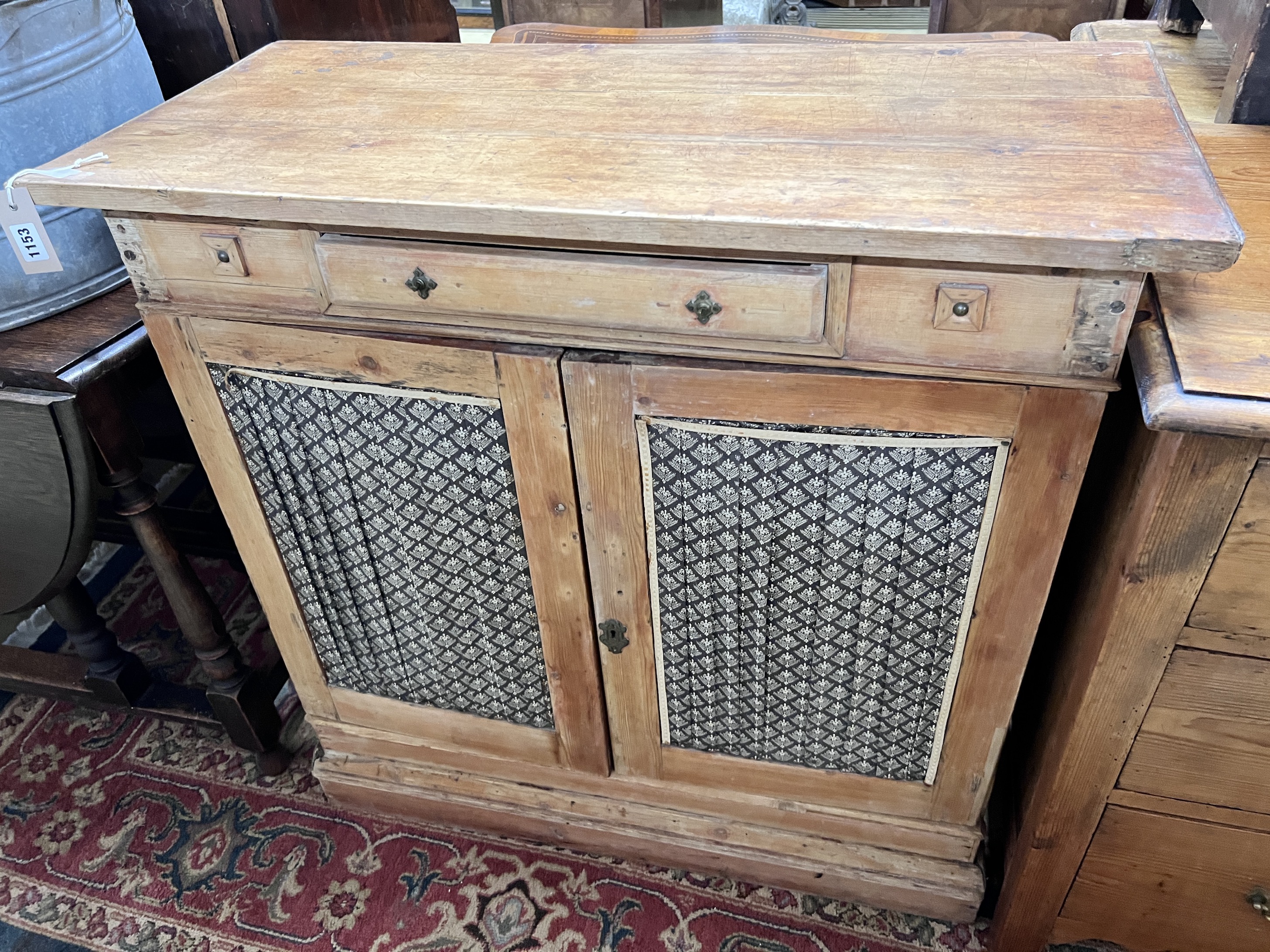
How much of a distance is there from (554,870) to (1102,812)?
77 centimetres

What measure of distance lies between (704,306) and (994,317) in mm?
248

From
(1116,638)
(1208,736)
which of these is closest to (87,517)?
(1116,638)

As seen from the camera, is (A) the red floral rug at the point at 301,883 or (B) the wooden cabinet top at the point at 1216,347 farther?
(A) the red floral rug at the point at 301,883

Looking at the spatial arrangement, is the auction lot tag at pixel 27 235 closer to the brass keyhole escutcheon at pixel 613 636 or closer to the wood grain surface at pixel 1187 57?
the brass keyhole escutcheon at pixel 613 636

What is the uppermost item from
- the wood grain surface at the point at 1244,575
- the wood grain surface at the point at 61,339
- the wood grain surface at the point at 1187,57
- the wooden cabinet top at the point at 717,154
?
the wooden cabinet top at the point at 717,154

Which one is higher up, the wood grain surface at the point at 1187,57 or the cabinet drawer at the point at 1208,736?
the wood grain surface at the point at 1187,57

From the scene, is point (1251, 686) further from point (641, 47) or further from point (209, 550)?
point (209, 550)

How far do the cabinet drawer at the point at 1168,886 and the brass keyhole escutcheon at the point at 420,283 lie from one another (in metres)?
0.92

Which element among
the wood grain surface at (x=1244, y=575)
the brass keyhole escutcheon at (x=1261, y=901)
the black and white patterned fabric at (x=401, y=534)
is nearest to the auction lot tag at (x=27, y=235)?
the black and white patterned fabric at (x=401, y=534)

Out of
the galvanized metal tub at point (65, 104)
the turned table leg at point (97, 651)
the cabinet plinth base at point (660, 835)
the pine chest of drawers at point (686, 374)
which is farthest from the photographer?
the turned table leg at point (97, 651)

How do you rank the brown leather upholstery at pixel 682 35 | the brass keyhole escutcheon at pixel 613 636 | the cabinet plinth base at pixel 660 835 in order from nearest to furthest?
the brass keyhole escutcheon at pixel 613 636, the cabinet plinth base at pixel 660 835, the brown leather upholstery at pixel 682 35

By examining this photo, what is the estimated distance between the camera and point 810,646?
1.10 meters

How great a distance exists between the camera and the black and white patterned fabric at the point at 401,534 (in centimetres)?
105

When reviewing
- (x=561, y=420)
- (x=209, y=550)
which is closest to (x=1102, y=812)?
(x=561, y=420)
